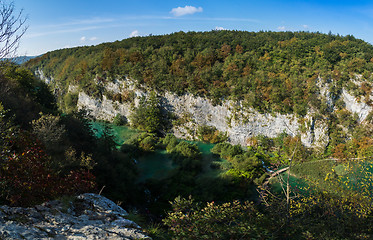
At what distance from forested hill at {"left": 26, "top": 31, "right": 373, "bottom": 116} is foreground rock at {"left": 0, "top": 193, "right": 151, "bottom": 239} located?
25286 millimetres

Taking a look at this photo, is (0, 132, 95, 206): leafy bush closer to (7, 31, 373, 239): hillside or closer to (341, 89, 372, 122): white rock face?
(7, 31, 373, 239): hillside

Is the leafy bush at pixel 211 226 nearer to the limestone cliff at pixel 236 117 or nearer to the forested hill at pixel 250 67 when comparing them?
the limestone cliff at pixel 236 117

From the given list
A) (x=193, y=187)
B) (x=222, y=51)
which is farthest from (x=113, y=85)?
(x=193, y=187)

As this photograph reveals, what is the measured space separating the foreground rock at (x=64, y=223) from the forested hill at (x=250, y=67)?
25.3m

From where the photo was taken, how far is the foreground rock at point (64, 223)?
376cm

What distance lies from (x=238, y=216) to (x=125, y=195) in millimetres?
8859

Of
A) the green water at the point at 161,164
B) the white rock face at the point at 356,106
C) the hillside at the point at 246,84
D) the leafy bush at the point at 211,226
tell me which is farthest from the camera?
the hillside at the point at 246,84

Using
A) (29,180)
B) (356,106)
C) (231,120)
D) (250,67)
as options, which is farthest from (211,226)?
(250,67)

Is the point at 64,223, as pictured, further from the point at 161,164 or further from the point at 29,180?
the point at 161,164

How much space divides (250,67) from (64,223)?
31.3m

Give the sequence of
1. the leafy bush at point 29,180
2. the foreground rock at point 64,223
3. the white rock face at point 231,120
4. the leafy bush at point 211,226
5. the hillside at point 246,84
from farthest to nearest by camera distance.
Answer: the white rock face at point 231,120
the hillside at point 246,84
the leafy bush at point 29,180
the leafy bush at point 211,226
the foreground rock at point 64,223

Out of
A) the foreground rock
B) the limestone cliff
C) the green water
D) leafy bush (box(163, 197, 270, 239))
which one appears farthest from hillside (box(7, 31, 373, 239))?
the foreground rock

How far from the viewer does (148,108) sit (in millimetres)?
33000

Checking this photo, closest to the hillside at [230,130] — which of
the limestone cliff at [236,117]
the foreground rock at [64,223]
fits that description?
the limestone cliff at [236,117]
